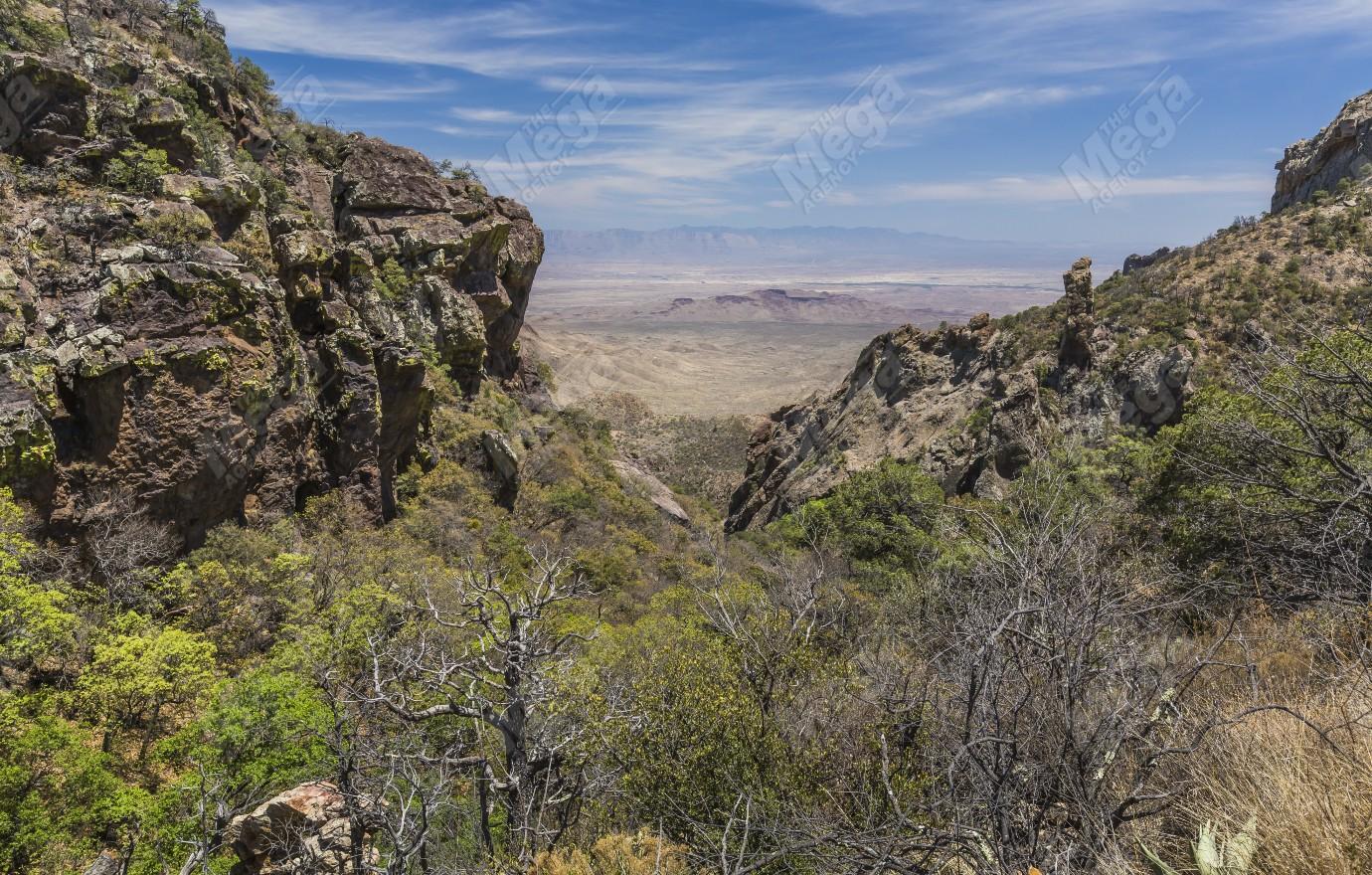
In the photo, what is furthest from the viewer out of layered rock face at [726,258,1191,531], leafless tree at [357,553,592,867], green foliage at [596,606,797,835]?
layered rock face at [726,258,1191,531]

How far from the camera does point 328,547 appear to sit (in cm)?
2150

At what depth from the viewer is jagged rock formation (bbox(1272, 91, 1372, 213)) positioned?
44.2m

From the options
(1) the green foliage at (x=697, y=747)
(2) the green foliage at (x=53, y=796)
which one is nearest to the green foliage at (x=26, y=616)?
(2) the green foliage at (x=53, y=796)

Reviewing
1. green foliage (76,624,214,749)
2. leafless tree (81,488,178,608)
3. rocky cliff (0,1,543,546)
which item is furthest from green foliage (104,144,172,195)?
green foliage (76,624,214,749)

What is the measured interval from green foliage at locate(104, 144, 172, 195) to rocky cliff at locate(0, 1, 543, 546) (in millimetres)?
55

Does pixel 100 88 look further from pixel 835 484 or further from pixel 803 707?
pixel 835 484

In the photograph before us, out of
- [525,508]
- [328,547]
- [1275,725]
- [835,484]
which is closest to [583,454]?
[525,508]

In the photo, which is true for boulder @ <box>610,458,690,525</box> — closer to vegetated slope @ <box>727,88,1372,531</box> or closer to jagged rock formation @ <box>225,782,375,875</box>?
vegetated slope @ <box>727,88,1372,531</box>

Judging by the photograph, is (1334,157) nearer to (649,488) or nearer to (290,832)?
(649,488)

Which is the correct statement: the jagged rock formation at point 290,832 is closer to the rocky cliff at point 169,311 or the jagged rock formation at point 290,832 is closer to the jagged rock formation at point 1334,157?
the rocky cliff at point 169,311

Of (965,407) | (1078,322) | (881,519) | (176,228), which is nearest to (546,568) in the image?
(176,228)

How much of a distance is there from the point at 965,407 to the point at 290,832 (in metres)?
37.0

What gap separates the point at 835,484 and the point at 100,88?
35.6m

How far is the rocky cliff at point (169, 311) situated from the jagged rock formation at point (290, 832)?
1011 cm
